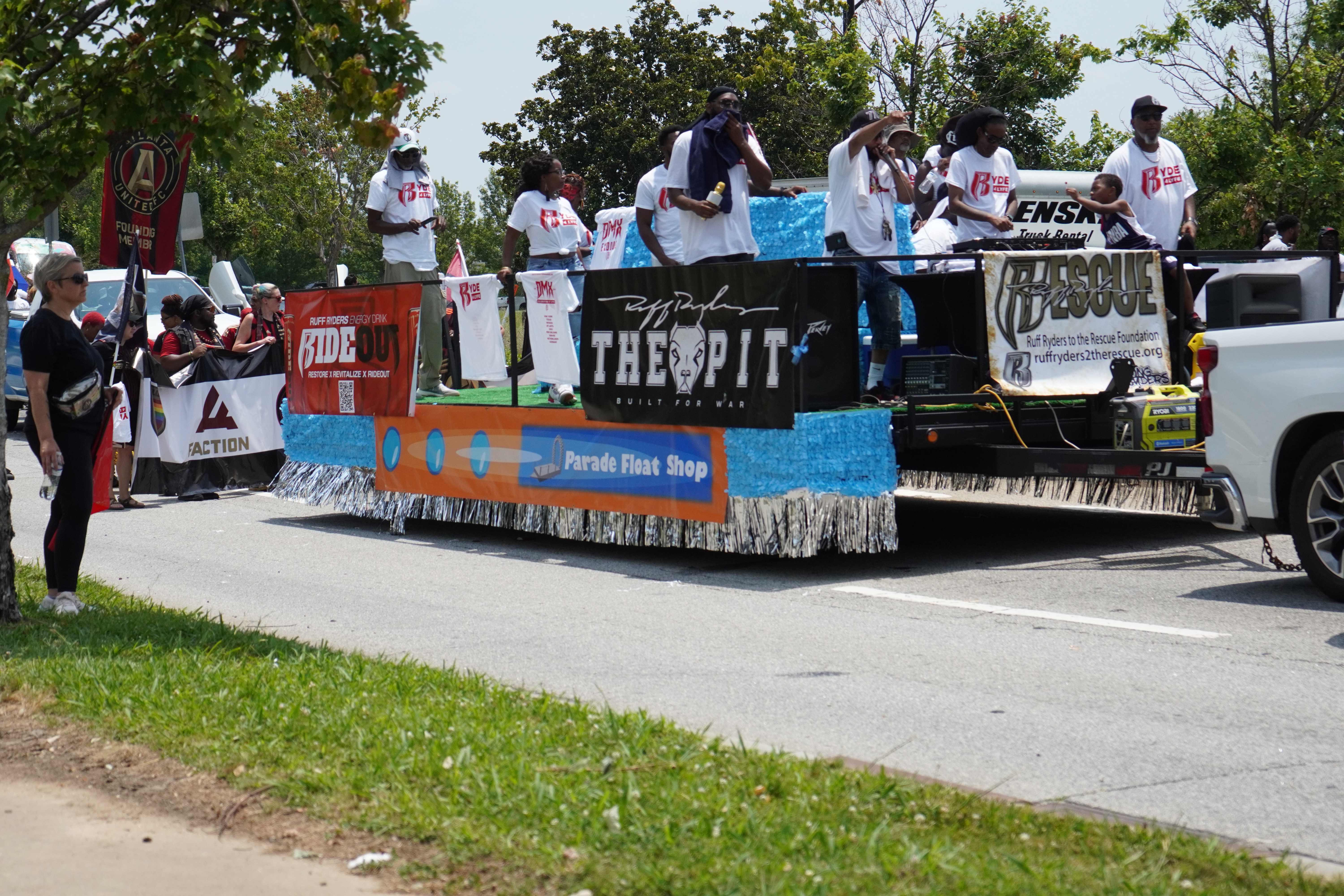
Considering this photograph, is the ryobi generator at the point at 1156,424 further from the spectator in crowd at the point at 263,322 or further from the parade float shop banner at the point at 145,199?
the spectator in crowd at the point at 263,322

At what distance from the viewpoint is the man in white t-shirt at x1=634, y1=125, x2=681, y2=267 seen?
11.2 meters

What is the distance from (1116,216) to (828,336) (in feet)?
10.8

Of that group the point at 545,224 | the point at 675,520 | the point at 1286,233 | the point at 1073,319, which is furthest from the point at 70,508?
the point at 1286,233

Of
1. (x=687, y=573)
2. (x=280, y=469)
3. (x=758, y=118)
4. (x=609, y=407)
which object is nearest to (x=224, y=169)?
(x=609, y=407)

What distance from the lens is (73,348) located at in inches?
291

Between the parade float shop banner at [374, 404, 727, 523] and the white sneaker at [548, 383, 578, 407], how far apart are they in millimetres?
279

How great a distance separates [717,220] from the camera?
9.83 m

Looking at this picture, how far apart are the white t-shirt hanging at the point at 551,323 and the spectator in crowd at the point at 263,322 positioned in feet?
15.8

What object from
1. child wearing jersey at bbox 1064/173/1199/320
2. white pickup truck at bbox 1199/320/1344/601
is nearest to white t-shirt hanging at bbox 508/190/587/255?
child wearing jersey at bbox 1064/173/1199/320

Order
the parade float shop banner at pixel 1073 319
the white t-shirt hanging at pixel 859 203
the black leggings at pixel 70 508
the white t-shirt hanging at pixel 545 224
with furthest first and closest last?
the white t-shirt hanging at pixel 545 224 < the white t-shirt hanging at pixel 859 203 < the parade float shop banner at pixel 1073 319 < the black leggings at pixel 70 508

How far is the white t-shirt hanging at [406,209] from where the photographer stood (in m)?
12.3

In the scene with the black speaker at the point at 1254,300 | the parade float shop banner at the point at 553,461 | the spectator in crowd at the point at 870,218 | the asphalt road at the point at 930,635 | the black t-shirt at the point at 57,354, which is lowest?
the asphalt road at the point at 930,635

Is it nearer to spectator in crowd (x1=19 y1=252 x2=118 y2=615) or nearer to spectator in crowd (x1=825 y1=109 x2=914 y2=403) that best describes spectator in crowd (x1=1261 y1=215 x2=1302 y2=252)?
spectator in crowd (x1=825 y1=109 x2=914 y2=403)

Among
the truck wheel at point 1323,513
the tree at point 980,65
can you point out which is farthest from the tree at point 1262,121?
the truck wheel at point 1323,513
